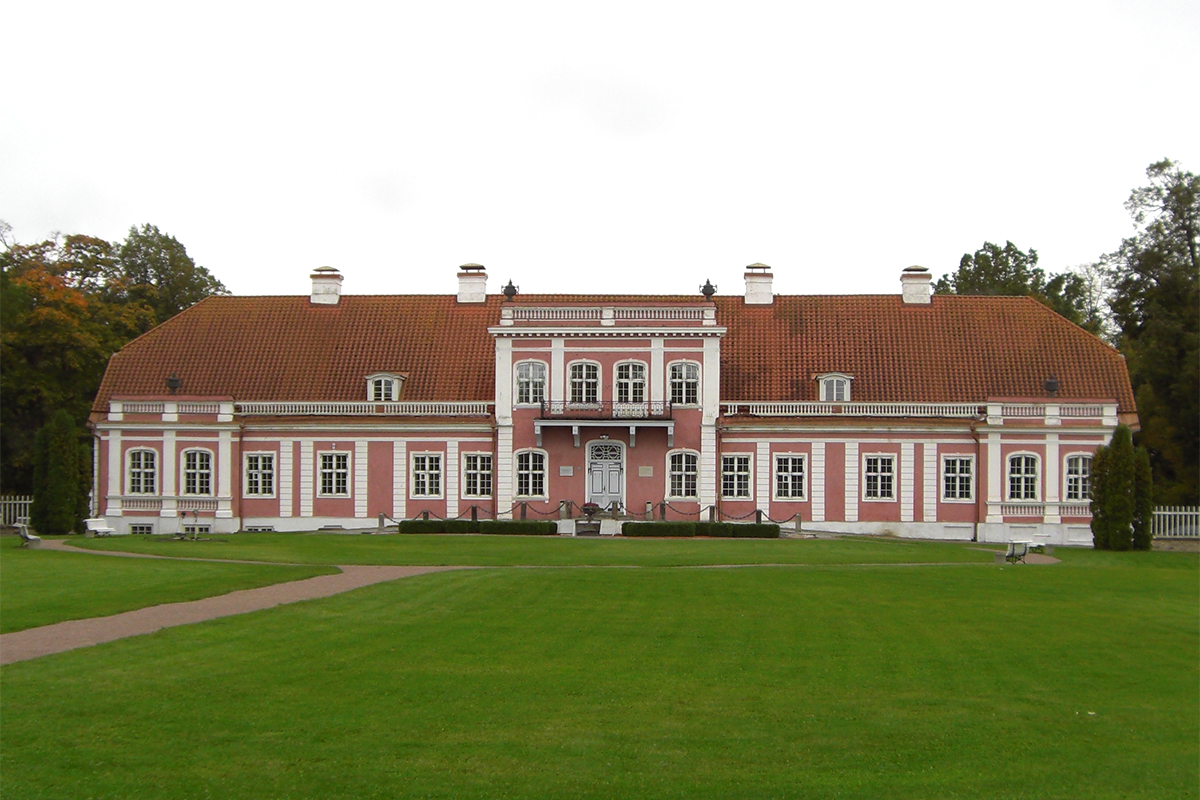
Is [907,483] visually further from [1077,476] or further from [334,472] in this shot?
[334,472]

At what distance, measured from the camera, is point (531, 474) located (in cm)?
4381

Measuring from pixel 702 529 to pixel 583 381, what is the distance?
8220 millimetres

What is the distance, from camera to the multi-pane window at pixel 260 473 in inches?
1770

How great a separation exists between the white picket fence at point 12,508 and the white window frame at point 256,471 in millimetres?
7504

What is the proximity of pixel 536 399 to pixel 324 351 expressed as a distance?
9732 mm

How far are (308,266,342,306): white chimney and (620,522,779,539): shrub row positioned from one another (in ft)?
62.5

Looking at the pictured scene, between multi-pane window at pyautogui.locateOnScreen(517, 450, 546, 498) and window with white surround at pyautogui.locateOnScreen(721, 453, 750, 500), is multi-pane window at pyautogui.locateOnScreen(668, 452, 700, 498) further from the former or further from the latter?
multi-pane window at pyautogui.locateOnScreen(517, 450, 546, 498)

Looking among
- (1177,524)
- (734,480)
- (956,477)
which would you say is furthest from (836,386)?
(1177,524)

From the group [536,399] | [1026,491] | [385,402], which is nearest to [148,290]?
[385,402]

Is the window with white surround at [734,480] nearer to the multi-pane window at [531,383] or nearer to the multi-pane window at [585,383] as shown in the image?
the multi-pane window at [585,383]

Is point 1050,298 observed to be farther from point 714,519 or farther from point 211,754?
point 211,754

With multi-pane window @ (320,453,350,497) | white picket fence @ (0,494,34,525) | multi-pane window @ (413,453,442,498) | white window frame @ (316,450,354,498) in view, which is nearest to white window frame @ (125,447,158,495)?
white picket fence @ (0,494,34,525)

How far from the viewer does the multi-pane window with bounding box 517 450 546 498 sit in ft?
144

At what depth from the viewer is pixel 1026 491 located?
42344mm
